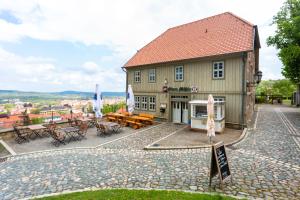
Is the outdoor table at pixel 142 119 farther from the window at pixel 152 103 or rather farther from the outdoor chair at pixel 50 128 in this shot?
the outdoor chair at pixel 50 128

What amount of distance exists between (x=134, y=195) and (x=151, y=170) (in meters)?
1.88

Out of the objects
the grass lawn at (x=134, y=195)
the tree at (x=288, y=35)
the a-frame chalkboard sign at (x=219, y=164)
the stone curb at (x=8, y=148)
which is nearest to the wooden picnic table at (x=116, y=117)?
the stone curb at (x=8, y=148)

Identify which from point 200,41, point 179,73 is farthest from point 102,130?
point 200,41

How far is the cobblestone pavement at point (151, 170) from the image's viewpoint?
5.67 metres

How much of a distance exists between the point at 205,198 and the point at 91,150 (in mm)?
6527

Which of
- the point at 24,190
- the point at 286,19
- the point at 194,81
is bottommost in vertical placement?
the point at 24,190

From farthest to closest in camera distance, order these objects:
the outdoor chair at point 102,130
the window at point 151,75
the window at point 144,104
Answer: the window at point 144,104, the window at point 151,75, the outdoor chair at point 102,130

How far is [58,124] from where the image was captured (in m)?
15.9

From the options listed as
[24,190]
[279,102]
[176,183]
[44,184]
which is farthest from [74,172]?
[279,102]

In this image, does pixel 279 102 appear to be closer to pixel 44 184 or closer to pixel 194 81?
pixel 194 81

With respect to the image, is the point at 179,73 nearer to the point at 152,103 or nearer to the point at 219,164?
the point at 152,103

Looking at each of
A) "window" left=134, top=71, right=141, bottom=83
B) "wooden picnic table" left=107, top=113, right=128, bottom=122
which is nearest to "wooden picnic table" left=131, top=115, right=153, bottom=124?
"wooden picnic table" left=107, top=113, right=128, bottom=122

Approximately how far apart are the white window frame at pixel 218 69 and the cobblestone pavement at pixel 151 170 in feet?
19.6

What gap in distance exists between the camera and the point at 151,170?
6938 millimetres
